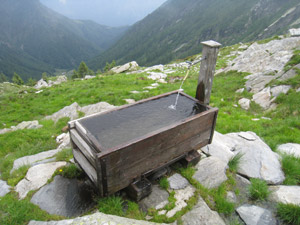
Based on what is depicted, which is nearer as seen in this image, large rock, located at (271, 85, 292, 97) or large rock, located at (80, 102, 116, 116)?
large rock, located at (80, 102, 116, 116)

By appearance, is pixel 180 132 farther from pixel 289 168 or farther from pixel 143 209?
pixel 289 168

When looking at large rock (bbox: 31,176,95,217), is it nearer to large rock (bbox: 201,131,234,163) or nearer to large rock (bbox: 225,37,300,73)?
large rock (bbox: 201,131,234,163)

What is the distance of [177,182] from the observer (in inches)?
215

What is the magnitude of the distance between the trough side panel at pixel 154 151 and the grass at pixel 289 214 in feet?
8.18

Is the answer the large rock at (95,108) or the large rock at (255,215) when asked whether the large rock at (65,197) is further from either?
the large rock at (95,108)

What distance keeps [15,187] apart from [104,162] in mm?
3464

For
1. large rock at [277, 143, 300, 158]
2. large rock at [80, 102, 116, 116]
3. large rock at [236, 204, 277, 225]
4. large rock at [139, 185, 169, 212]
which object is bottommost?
Result: large rock at [80, 102, 116, 116]

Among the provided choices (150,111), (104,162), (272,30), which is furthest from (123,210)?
(272,30)

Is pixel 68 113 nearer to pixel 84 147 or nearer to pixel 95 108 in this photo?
pixel 95 108

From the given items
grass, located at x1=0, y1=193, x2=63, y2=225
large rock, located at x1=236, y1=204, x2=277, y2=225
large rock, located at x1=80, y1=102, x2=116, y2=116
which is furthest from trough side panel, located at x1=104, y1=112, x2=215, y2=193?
large rock, located at x1=80, y1=102, x2=116, y2=116

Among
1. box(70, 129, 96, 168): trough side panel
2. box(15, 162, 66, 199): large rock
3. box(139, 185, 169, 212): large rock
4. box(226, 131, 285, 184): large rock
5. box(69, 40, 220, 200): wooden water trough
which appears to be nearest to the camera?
box(69, 40, 220, 200): wooden water trough

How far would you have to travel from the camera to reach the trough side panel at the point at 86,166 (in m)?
4.65

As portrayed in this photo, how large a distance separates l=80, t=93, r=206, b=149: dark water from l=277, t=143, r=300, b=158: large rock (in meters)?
→ 3.54

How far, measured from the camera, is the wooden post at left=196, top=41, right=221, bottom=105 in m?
5.85
